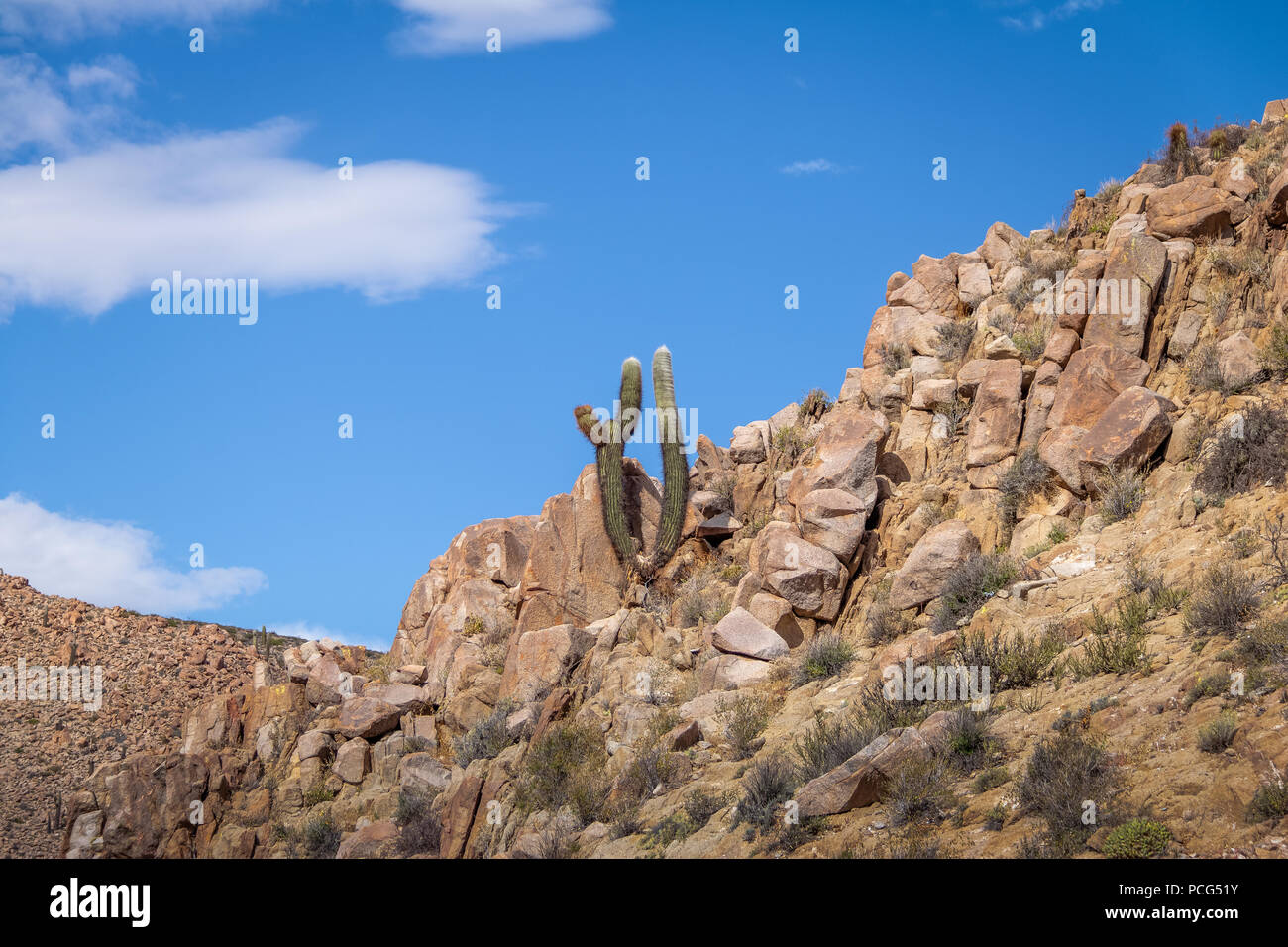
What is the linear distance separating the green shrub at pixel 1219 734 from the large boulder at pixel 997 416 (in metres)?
9.27

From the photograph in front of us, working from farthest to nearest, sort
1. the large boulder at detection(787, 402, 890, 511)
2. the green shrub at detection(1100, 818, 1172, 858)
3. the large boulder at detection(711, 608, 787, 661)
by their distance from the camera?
the large boulder at detection(787, 402, 890, 511) → the large boulder at detection(711, 608, 787, 661) → the green shrub at detection(1100, 818, 1172, 858)

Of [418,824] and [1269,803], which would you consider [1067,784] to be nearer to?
[1269,803]

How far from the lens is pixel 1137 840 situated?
848 cm

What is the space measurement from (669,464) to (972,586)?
10.8 meters

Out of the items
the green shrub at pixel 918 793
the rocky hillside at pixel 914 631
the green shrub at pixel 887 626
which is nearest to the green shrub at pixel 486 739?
the rocky hillside at pixel 914 631

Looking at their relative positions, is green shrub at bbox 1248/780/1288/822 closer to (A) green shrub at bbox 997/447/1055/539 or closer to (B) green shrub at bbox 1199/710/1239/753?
(B) green shrub at bbox 1199/710/1239/753

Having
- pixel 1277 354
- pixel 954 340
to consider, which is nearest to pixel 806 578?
pixel 954 340

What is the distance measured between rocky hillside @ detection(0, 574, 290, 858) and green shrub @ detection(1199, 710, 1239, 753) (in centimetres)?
2504

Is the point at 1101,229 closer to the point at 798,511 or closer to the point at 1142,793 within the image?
the point at 798,511

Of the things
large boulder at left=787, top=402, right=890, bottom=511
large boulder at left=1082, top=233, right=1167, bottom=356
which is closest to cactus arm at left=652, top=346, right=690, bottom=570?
large boulder at left=787, top=402, right=890, bottom=511

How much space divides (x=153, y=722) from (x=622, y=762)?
2063 centimetres

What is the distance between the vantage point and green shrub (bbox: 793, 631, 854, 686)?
52.7 feet

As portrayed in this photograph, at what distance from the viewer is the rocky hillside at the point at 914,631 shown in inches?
412
